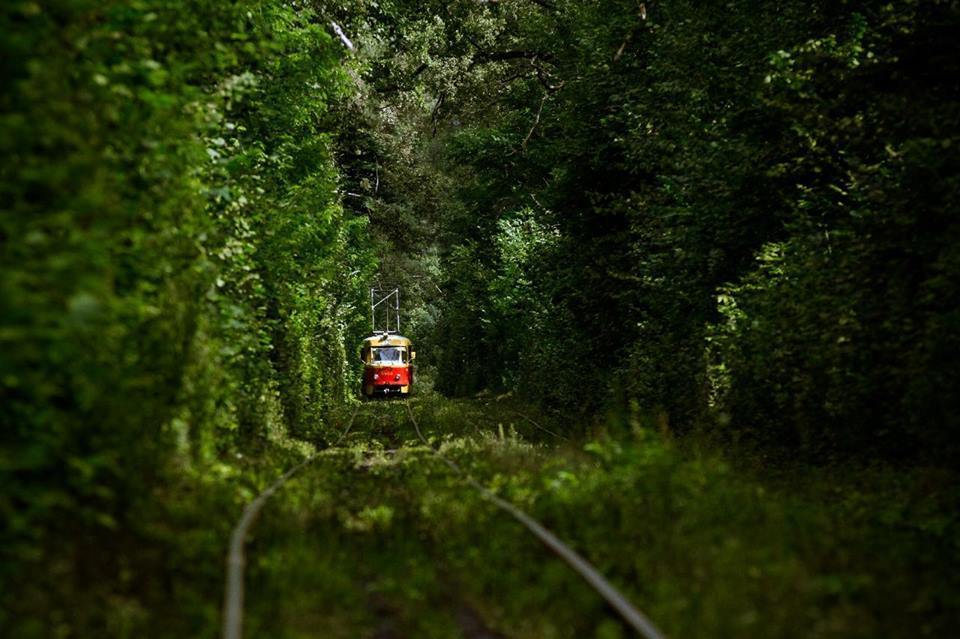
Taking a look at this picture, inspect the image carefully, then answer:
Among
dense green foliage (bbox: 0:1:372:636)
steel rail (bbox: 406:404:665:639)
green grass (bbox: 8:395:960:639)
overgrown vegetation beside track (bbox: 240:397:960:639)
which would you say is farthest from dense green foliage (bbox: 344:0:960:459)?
dense green foliage (bbox: 0:1:372:636)

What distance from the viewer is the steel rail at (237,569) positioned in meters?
5.21

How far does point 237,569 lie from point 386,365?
139ft

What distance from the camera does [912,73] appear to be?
1416cm

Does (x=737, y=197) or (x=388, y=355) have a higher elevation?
(x=737, y=197)

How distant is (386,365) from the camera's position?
48500 mm

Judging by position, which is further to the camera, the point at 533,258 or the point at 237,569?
the point at 533,258

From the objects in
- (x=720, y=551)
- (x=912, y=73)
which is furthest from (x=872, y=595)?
(x=912, y=73)

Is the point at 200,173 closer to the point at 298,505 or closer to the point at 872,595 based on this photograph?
the point at 298,505

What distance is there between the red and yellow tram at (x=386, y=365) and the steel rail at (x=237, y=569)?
37488mm

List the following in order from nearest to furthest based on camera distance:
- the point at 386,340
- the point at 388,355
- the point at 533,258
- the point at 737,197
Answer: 1. the point at 737,197
2. the point at 533,258
3. the point at 388,355
4. the point at 386,340

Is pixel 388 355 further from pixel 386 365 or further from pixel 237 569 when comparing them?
pixel 237 569

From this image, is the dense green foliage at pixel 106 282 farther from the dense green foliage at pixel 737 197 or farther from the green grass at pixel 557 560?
the dense green foliage at pixel 737 197

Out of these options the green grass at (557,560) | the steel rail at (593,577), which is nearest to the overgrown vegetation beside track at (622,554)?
the green grass at (557,560)

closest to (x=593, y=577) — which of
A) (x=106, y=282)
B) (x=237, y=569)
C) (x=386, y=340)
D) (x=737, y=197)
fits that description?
(x=237, y=569)
